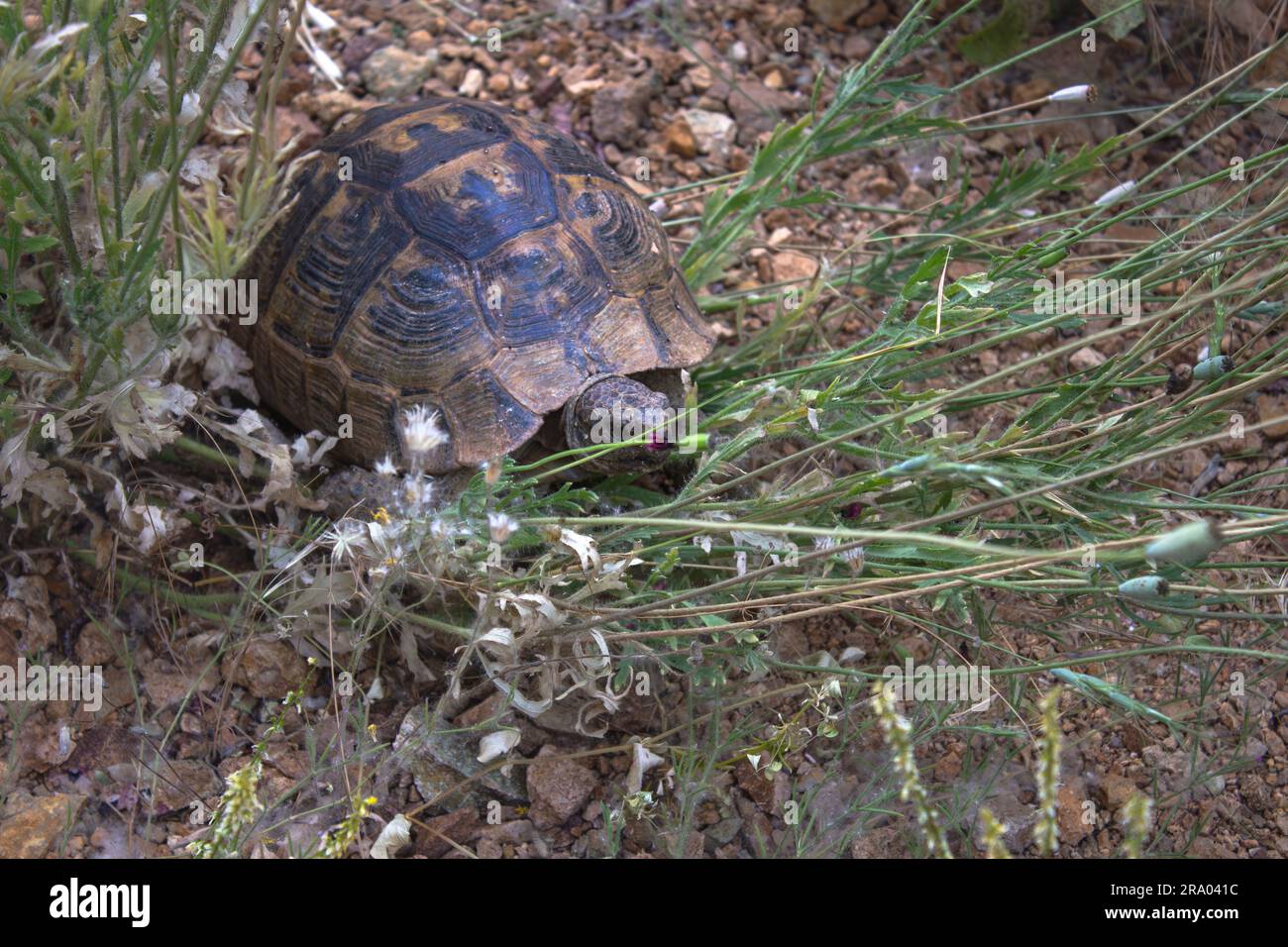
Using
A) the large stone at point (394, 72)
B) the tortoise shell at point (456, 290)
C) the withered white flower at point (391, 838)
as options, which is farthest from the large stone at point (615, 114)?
the withered white flower at point (391, 838)

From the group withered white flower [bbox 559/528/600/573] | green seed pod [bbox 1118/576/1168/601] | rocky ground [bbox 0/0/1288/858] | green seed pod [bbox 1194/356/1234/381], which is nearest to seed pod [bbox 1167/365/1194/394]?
green seed pod [bbox 1194/356/1234/381]

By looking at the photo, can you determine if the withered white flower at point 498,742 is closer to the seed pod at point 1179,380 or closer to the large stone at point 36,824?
the large stone at point 36,824

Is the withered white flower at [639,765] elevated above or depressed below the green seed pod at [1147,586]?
below

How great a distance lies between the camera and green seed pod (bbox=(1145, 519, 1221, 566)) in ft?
5.16

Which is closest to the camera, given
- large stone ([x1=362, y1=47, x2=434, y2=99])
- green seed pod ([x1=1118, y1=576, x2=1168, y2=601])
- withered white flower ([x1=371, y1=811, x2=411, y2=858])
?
green seed pod ([x1=1118, y1=576, x2=1168, y2=601])

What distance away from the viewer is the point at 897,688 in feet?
8.41

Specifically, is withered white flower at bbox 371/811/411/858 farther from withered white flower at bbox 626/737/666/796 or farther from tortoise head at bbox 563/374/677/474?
tortoise head at bbox 563/374/677/474

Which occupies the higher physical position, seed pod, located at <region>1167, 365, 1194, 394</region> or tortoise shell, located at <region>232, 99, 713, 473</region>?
tortoise shell, located at <region>232, 99, 713, 473</region>

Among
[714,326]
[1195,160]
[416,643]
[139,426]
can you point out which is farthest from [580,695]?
[1195,160]

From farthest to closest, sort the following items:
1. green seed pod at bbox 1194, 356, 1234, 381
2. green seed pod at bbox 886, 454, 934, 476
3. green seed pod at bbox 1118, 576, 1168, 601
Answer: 1. green seed pod at bbox 1194, 356, 1234, 381
2. green seed pod at bbox 1118, 576, 1168, 601
3. green seed pod at bbox 886, 454, 934, 476

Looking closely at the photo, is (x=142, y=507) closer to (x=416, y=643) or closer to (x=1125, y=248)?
(x=416, y=643)

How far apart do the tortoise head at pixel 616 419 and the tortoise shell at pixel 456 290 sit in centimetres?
6

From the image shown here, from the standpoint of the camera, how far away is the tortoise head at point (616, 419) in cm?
291

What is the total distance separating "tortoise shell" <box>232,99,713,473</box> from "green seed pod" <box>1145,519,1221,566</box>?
176 centimetres
